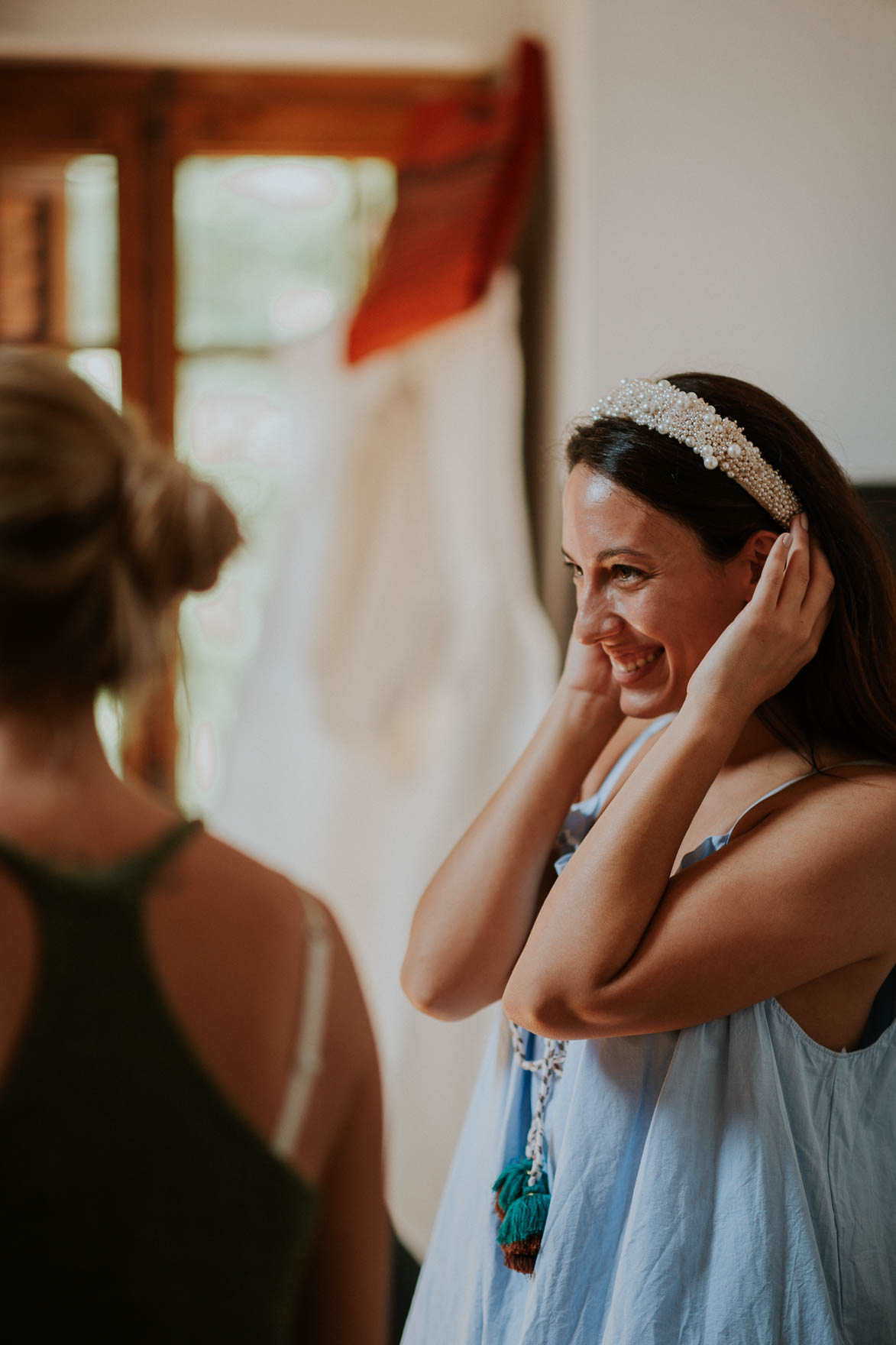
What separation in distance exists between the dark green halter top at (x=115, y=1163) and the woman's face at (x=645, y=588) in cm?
59

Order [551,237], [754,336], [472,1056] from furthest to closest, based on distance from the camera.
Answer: [551,237]
[472,1056]
[754,336]

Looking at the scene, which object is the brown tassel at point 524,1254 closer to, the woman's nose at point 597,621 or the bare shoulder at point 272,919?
the bare shoulder at point 272,919

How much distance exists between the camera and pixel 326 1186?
68cm

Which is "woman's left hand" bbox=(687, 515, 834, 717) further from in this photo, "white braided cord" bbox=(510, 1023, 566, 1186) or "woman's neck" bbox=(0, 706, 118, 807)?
"woman's neck" bbox=(0, 706, 118, 807)

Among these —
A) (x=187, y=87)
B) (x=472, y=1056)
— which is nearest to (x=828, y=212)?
(x=472, y=1056)

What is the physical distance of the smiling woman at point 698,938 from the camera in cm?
92

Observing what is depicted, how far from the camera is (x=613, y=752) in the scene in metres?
1.24

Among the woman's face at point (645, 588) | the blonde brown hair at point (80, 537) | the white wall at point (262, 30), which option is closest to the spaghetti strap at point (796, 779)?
the woman's face at point (645, 588)

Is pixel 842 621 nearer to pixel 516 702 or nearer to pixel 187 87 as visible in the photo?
pixel 516 702

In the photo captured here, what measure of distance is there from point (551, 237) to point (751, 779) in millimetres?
1469

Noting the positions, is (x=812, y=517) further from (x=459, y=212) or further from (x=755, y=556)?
(x=459, y=212)

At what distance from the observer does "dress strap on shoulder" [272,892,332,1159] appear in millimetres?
628

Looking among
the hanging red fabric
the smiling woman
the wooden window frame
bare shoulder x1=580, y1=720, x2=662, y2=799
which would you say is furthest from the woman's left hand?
the wooden window frame

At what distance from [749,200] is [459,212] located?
780 mm
